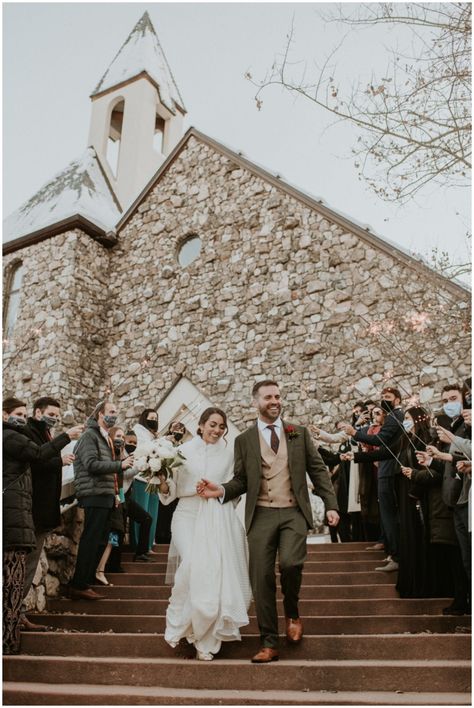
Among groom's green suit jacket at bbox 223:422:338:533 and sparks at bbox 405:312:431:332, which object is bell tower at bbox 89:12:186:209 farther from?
groom's green suit jacket at bbox 223:422:338:533

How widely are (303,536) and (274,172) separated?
899 centimetres

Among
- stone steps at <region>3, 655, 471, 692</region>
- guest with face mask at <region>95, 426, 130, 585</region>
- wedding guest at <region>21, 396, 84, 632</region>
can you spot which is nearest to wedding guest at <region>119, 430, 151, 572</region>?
guest with face mask at <region>95, 426, 130, 585</region>

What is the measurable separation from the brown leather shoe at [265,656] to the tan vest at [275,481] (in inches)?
35.6

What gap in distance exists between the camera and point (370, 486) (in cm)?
688

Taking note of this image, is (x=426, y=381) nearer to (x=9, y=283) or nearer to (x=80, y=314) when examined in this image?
(x=80, y=314)

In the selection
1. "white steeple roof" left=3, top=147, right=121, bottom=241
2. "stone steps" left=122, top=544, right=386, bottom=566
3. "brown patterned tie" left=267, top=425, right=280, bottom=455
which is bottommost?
"stone steps" left=122, top=544, right=386, bottom=566

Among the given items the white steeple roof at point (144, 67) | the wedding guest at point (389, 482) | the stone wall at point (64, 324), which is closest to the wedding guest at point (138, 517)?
the wedding guest at point (389, 482)

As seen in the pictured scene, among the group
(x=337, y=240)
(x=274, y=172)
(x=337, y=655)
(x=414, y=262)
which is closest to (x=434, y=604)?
(x=337, y=655)

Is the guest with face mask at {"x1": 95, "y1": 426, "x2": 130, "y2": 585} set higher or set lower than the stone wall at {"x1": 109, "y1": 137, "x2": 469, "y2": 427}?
lower

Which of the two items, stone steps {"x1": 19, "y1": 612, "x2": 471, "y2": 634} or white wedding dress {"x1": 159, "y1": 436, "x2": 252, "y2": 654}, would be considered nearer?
white wedding dress {"x1": 159, "y1": 436, "x2": 252, "y2": 654}

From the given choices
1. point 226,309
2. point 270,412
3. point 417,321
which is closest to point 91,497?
point 270,412

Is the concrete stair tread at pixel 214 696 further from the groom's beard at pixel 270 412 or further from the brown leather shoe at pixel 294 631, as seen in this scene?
the groom's beard at pixel 270 412

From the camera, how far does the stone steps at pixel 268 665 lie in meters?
3.73

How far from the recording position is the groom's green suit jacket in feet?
14.7
